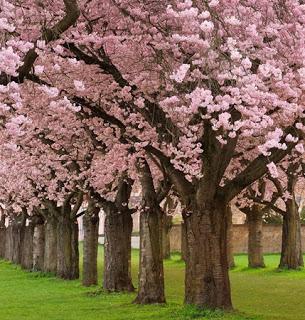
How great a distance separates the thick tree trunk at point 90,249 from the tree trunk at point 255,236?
11809 millimetres

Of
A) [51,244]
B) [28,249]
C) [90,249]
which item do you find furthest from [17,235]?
[90,249]

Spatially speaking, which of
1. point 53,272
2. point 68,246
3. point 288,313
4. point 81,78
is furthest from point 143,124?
point 53,272

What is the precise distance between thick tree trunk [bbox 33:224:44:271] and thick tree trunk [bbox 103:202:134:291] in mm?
16015

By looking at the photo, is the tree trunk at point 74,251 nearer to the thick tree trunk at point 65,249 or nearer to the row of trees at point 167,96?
the thick tree trunk at point 65,249

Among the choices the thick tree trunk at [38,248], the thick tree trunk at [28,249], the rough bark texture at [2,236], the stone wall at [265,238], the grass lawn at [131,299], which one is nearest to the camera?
the grass lawn at [131,299]

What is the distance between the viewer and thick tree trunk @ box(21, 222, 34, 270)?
45969 millimetres

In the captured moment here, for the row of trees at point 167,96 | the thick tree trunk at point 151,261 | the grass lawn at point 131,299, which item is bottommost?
the grass lawn at point 131,299

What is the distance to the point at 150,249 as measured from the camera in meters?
22.2

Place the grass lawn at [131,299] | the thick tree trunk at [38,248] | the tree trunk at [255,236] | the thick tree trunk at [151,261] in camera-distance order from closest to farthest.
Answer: the grass lawn at [131,299] → the thick tree trunk at [151,261] → the tree trunk at [255,236] → the thick tree trunk at [38,248]

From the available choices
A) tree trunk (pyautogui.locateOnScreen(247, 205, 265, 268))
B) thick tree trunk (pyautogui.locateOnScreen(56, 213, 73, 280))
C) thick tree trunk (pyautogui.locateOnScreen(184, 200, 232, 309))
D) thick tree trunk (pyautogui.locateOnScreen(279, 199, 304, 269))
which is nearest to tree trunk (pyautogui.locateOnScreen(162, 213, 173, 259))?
tree trunk (pyautogui.locateOnScreen(247, 205, 265, 268))

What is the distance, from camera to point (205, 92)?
12820 millimetres

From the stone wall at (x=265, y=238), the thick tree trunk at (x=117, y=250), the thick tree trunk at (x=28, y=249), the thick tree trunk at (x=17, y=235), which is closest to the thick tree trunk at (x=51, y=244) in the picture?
the thick tree trunk at (x=28, y=249)

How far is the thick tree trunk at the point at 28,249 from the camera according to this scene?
45969mm

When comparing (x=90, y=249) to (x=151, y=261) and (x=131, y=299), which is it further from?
(x=151, y=261)
